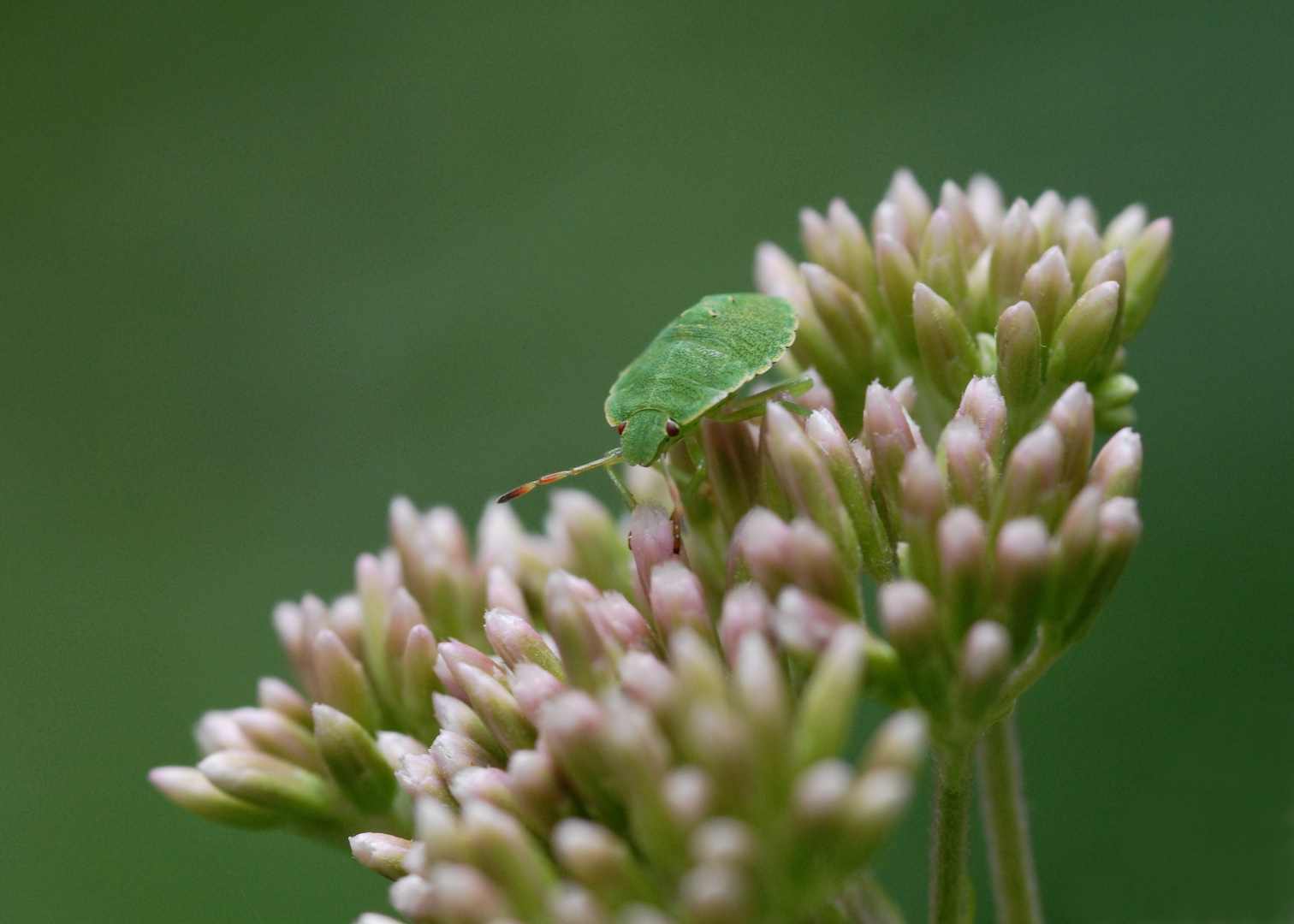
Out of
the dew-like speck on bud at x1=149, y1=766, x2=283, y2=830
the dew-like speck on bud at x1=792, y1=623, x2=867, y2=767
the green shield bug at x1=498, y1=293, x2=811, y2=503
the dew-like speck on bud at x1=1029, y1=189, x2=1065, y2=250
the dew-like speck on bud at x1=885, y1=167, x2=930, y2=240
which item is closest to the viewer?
the dew-like speck on bud at x1=792, y1=623, x2=867, y2=767

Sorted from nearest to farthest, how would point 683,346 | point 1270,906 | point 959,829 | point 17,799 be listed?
point 959,829 < point 683,346 < point 1270,906 < point 17,799

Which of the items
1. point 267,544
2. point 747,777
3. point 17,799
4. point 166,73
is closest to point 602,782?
point 747,777

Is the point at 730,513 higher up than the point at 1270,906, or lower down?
higher up

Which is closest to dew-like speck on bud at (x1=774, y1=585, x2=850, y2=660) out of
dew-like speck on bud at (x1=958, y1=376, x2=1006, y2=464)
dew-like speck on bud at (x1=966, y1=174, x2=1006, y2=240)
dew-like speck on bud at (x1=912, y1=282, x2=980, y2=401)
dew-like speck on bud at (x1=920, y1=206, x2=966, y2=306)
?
dew-like speck on bud at (x1=958, y1=376, x2=1006, y2=464)

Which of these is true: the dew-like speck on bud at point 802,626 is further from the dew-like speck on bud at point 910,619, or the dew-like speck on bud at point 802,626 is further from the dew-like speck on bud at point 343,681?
the dew-like speck on bud at point 343,681

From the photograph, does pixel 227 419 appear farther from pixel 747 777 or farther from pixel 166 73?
pixel 747 777

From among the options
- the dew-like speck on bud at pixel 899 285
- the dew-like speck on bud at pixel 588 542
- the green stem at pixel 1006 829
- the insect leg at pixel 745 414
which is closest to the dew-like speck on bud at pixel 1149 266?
the dew-like speck on bud at pixel 899 285

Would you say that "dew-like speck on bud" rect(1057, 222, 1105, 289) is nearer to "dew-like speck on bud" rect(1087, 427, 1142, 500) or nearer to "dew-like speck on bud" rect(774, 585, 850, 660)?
"dew-like speck on bud" rect(1087, 427, 1142, 500)

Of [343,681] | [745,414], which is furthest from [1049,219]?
[343,681]
